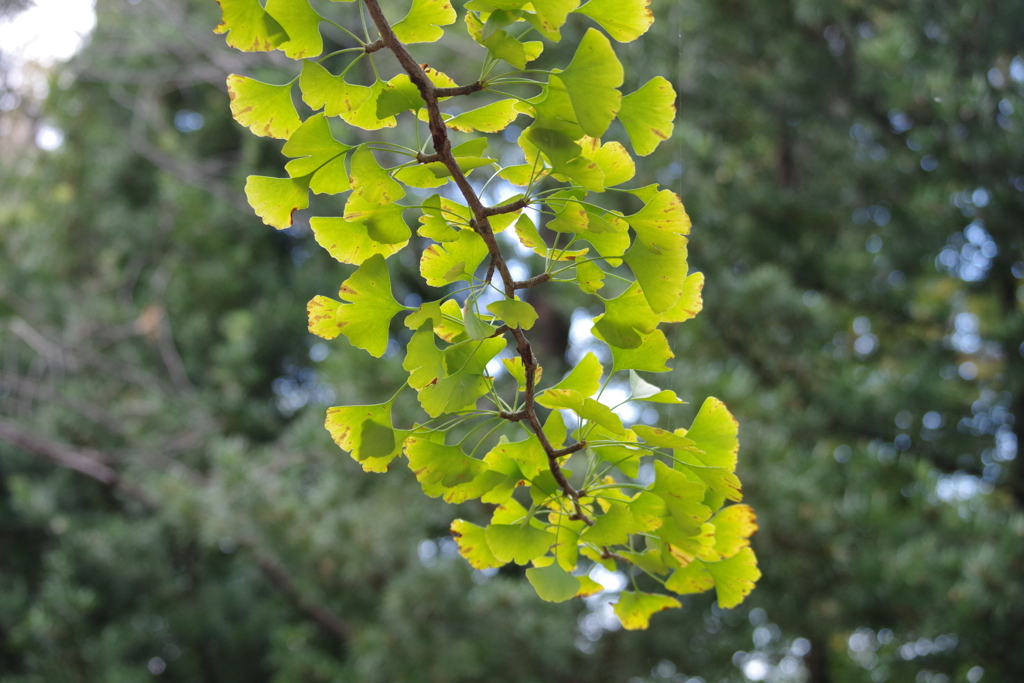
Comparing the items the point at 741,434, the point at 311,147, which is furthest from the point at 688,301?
the point at 741,434

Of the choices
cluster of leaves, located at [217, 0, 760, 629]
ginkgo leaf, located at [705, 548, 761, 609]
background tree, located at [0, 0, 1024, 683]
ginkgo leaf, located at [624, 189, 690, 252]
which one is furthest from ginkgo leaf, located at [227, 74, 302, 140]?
background tree, located at [0, 0, 1024, 683]

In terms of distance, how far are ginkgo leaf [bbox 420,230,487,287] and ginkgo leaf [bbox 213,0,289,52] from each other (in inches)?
2.8

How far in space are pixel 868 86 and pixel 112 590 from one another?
5.92 feet

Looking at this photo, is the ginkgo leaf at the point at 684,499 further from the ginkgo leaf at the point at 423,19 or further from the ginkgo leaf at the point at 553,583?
the ginkgo leaf at the point at 423,19

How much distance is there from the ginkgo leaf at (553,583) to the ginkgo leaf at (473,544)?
0.02m

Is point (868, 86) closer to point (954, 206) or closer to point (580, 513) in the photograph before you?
point (954, 206)

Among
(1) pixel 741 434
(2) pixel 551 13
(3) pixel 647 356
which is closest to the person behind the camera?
(2) pixel 551 13

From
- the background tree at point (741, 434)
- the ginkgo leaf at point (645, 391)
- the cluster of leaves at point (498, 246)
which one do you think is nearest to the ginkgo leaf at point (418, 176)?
the cluster of leaves at point (498, 246)

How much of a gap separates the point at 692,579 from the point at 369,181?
0.17 meters

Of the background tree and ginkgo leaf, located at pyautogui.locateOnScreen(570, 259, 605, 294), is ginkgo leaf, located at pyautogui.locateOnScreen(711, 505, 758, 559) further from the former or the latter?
the background tree

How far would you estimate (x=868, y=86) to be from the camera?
1.28m

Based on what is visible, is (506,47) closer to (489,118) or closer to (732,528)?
(489,118)

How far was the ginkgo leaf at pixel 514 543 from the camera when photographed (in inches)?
9.6

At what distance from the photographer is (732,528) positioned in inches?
10.8
